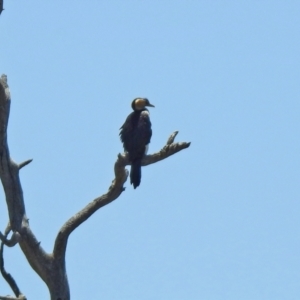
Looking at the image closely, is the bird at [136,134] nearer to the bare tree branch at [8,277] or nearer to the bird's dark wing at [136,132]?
the bird's dark wing at [136,132]

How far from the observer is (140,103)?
10.8 m

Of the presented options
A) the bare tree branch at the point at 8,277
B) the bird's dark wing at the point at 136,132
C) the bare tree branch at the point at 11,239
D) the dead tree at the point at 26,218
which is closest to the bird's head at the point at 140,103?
the bird's dark wing at the point at 136,132

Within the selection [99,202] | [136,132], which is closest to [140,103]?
[136,132]

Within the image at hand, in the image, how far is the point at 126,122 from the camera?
10406 millimetres

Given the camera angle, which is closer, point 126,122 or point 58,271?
point 58,271

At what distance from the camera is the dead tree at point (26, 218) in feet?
25.4

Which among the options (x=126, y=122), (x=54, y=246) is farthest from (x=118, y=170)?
(x=126, y=122)

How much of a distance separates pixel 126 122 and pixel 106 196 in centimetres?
276

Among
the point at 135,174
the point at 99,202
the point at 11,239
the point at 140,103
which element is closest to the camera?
the point at 11,239

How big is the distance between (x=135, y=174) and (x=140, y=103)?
1796 mm

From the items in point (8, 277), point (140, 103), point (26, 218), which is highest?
point (140, 103)

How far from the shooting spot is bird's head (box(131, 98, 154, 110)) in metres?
10.8

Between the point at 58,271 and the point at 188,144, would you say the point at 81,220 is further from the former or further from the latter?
the point at 188,144

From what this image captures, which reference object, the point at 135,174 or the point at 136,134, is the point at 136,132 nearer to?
the point at 136,134
